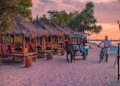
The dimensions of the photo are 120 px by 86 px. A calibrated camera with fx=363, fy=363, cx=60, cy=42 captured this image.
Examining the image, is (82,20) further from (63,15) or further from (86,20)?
(63,15)

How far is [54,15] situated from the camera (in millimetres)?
77312

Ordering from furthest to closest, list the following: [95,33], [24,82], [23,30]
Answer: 1. [95,33]
2. [23,30]
3. [24,82]

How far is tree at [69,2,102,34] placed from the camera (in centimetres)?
7131

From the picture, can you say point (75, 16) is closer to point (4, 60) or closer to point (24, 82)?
point (4, 60)

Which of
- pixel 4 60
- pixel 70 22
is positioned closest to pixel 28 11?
pixel 4 60

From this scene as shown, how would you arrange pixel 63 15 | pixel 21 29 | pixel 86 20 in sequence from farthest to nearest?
pixel 63 15 < pixel 86 20 < pixel 21 29

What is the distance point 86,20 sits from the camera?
71.1 meters

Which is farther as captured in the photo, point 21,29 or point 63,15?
Answer: point 63,15

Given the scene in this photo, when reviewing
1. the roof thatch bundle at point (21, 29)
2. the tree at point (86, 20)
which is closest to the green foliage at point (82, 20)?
the tree at point (86, 20)

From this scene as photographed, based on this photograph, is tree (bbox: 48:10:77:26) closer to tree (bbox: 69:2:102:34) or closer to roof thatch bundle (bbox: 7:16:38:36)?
tree (bbox: 69:2:102:34)

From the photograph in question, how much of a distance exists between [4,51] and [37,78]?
28.1 ft

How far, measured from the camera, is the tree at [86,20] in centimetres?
7131

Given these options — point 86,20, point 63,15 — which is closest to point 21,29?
point 86,20

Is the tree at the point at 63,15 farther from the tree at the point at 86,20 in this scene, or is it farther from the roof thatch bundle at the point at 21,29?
the roof thatch bundle at the point at 21,29
